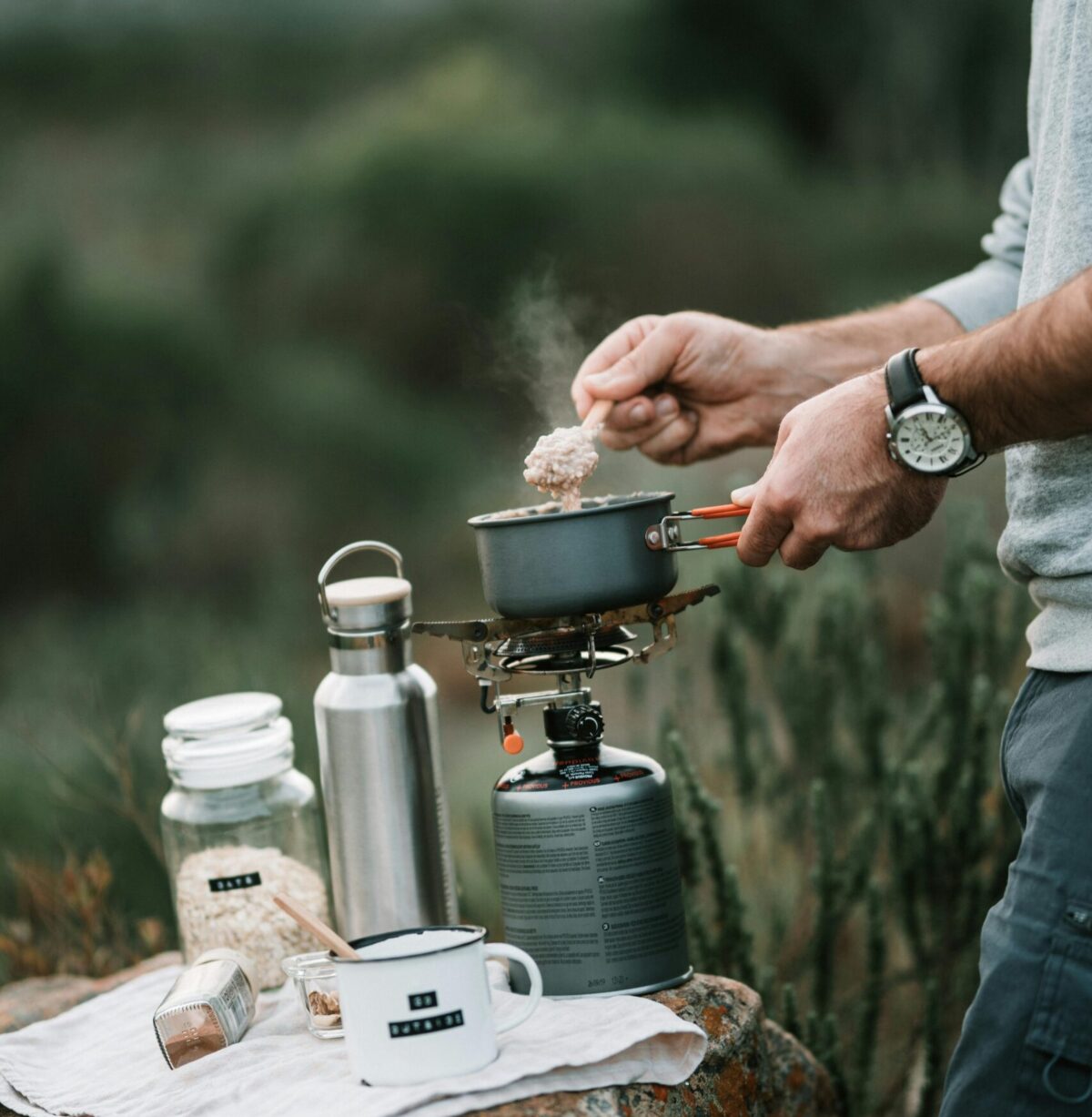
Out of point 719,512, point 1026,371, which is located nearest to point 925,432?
point 1026,371

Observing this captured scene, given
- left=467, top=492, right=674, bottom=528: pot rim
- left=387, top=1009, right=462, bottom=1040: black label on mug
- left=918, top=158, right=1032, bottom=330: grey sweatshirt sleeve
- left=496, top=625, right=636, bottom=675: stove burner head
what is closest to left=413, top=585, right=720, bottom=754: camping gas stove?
left=496, top=625, right=636, bottom=675: stove burner head

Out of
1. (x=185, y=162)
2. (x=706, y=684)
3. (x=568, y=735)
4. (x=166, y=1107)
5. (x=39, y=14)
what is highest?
(x=39, y=14)

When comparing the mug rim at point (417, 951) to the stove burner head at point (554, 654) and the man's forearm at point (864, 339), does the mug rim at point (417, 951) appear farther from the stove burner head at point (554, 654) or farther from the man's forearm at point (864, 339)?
the man's forearm at point (864, 339)

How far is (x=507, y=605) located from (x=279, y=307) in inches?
119

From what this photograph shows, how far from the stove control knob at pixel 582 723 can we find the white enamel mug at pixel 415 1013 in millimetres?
299

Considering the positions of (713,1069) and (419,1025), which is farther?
(713,1069)

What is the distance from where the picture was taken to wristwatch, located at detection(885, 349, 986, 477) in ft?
4.60

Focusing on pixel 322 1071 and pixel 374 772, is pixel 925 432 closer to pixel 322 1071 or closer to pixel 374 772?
pixel 374 772

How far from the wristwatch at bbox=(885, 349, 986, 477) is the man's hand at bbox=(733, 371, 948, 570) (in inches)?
1.0

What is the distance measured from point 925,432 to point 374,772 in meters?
0.77

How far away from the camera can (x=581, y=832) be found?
4.92ft

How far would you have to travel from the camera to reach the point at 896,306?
215cm

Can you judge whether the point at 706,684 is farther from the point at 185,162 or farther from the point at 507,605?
the point at 507,605

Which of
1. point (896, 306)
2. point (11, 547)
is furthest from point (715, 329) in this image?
point (11, 547)
